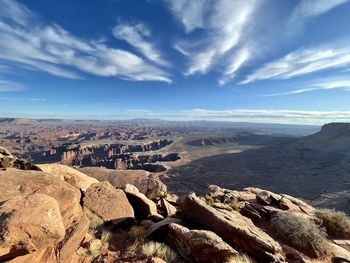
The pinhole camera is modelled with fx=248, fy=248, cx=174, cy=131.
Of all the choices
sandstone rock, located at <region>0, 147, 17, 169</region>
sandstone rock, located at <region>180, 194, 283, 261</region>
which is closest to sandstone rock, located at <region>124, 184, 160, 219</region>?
sandstone rock, located at <region>180, 194, 283, 261</region>

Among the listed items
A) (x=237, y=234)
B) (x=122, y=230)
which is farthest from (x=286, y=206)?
(x=122, y=230)

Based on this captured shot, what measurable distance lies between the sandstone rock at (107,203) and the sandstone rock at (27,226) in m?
4.34

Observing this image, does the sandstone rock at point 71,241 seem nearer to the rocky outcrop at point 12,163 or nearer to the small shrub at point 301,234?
the rocky outcrop at point 12,163

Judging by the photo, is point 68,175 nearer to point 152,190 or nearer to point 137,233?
point 152,190

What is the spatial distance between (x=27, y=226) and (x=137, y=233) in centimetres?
487

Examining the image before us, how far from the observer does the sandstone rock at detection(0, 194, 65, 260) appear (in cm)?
534

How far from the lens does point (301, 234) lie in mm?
11273

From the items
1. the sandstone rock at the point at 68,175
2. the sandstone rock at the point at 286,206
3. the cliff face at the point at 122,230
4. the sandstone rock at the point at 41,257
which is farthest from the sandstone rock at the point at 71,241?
the sandstone rock at the point at 286,206

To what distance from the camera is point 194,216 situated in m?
10.5

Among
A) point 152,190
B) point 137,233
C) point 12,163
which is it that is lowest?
point 152,190

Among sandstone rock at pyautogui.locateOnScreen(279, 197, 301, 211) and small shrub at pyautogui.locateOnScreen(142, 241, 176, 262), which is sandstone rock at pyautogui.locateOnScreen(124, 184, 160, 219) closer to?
small shrub at pyautogui.locateOnScreen(142, 241, 176, 262)

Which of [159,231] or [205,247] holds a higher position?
[205,247]

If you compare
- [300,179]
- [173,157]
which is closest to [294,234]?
[300,179]

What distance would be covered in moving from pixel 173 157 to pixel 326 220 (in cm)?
12333
